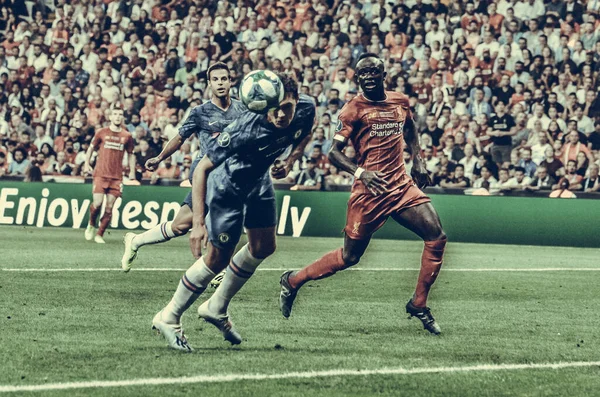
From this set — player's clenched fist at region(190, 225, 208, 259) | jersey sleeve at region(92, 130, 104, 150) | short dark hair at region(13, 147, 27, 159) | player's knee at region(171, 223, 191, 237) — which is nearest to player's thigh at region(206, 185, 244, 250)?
player's clenched fist at region(190, 225, 208, 259)

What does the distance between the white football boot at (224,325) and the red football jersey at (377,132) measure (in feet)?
7.15

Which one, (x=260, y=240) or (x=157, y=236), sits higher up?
(x=260, y=240)

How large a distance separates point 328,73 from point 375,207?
53.5 feet

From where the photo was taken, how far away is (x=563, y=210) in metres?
21.5

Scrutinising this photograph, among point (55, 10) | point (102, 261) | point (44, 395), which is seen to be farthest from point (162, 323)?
point (55, 10)

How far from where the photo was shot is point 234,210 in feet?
26.2

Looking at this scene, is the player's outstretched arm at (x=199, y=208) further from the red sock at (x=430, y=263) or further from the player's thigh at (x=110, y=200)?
the player's thigh at (x=110, y=200)

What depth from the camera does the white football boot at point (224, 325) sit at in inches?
319

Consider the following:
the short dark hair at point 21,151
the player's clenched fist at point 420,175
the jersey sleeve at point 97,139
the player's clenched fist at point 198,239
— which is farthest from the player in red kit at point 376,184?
the short dark hair at point 21,151

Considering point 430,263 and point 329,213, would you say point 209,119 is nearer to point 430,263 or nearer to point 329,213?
point 430,263

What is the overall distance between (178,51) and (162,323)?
21.3m

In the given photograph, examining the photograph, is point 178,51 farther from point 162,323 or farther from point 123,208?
point 162,323

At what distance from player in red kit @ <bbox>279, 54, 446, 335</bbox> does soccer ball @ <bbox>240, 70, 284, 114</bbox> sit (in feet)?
6.88

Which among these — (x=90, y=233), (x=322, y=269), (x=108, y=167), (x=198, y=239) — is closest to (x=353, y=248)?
(x=322, y=269)
